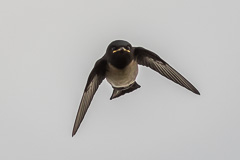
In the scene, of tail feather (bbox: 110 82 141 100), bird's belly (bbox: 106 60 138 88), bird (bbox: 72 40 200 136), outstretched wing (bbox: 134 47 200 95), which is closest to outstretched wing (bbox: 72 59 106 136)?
bird (bbox: 72 40 200 136)

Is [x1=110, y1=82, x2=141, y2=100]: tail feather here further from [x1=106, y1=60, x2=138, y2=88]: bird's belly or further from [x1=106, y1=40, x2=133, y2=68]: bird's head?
[x1=106, y1=40, x2=133, y2=68]: bird's head

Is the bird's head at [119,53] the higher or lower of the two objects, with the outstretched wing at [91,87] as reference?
higher

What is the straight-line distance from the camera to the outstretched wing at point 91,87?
11.6m

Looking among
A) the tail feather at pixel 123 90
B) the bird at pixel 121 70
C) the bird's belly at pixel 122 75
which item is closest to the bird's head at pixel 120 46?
the bird at pixel 121 70

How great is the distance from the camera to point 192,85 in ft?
39.5

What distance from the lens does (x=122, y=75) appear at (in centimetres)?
1135

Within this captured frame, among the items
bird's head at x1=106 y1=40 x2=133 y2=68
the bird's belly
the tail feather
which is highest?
bird's head at x1=106 y1=40 x2=133 y2=68

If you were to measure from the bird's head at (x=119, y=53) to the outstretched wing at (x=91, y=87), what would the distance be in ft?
1.52

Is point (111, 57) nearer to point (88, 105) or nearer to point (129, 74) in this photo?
point (129, 74)

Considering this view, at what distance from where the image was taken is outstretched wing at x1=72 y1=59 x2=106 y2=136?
38.0ft

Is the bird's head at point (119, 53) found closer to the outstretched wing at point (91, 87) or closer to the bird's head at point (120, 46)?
the bird's head at point (120, 46)

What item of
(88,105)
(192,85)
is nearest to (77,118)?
(88,105)

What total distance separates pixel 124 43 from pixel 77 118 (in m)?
1.89

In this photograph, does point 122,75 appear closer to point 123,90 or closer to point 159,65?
point 123,90
